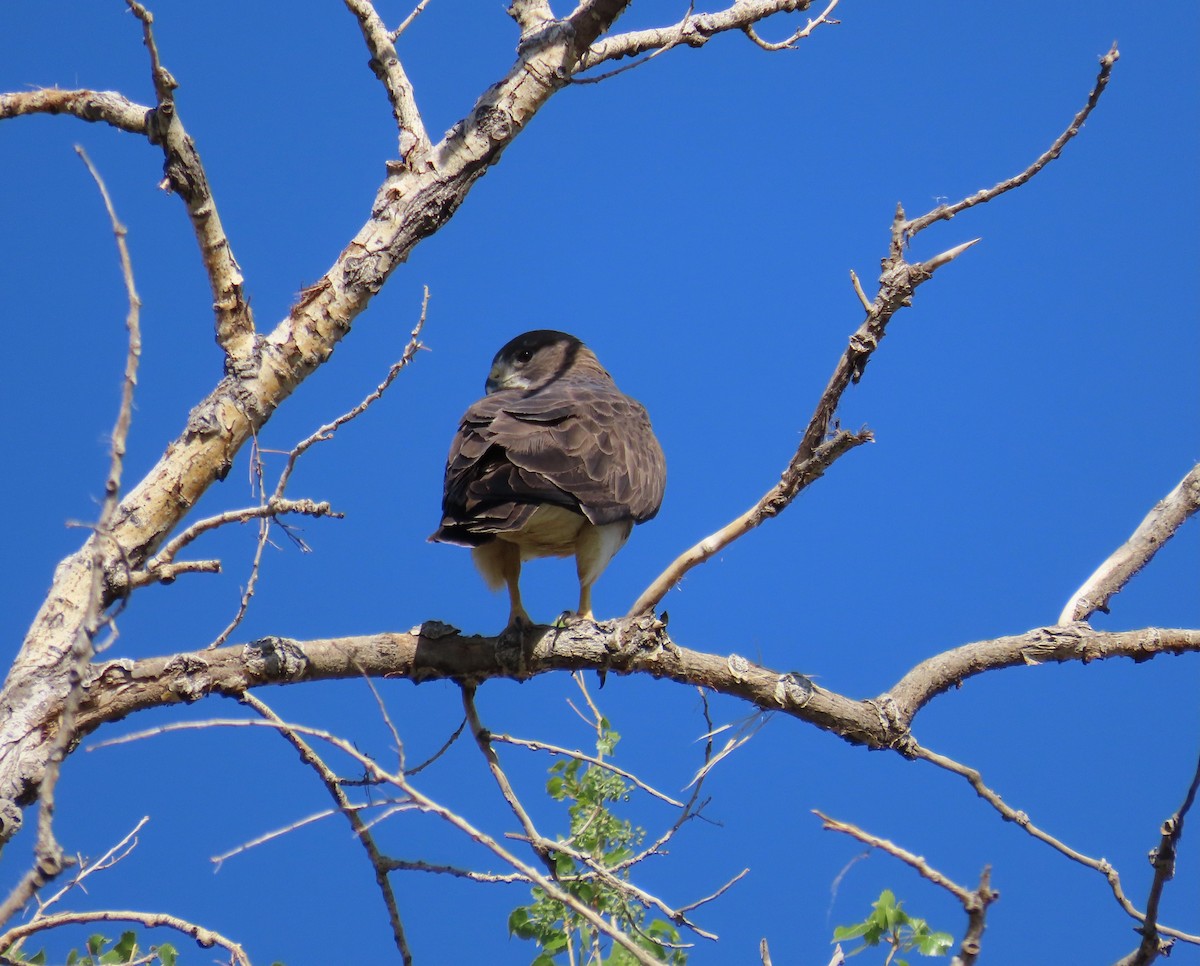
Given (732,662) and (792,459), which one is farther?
(732,662)

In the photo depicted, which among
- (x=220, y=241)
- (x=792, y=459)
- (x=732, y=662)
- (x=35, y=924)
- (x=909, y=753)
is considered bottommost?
(x=35, y=924)

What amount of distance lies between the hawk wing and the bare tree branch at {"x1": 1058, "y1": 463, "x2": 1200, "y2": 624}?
160 cm

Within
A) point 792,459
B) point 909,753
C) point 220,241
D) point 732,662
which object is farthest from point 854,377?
point 220,241

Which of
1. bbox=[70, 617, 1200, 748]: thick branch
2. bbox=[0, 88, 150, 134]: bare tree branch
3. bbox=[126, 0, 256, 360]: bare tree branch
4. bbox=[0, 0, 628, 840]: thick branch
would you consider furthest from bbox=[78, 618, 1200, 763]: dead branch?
bbox=[0, 88, 150, 134]: bare tree branch

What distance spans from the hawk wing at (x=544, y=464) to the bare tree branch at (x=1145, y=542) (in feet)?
5.26

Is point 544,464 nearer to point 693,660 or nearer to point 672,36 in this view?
point 693,660

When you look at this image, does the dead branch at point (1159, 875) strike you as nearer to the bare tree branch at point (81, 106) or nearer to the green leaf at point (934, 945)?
the green leaf at point (934, 945)

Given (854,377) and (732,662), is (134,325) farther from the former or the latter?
(732,662)

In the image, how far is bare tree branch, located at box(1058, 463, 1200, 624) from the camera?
3883 millimetres

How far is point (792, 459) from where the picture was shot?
343 cm

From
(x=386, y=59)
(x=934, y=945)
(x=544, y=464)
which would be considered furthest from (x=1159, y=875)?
(x=386, y=59)

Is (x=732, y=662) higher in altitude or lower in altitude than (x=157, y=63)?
lower

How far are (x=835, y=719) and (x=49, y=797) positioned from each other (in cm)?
243

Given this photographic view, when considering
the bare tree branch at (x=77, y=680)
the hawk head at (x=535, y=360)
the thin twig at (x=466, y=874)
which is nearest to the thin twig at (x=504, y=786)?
the thin twig at (x=466, y=874)
